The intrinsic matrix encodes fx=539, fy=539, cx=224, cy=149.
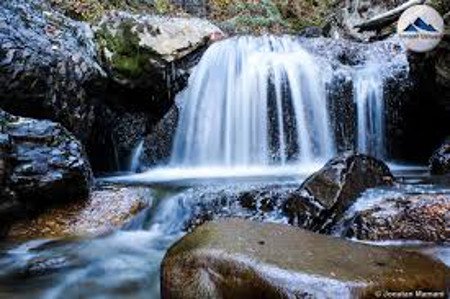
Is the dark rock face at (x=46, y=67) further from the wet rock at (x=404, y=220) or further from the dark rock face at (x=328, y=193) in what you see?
the wet rock at (x=404, y=220)

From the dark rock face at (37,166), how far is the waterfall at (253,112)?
376 centimetres

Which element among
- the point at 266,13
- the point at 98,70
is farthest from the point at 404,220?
the point at 266,13

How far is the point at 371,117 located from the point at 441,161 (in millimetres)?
1966

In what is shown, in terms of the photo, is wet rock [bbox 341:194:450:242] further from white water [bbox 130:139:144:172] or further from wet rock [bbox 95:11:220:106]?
wet rock [bbox 95:11:220:106]

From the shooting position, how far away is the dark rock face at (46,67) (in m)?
7.37

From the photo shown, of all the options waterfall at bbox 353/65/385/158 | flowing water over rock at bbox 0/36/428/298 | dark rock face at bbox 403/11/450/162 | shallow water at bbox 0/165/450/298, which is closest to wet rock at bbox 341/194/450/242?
shallow water at bbox 0/165/450/298

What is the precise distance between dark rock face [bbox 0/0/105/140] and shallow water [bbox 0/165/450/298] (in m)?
2.16

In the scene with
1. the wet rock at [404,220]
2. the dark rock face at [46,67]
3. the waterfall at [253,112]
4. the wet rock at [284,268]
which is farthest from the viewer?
the waterfall at [253,112]

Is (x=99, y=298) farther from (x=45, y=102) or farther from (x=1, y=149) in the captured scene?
(x=45, y=102)

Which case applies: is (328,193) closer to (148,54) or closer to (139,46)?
(148,54)

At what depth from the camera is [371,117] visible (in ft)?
32.8

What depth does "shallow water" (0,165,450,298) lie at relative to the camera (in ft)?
14.5

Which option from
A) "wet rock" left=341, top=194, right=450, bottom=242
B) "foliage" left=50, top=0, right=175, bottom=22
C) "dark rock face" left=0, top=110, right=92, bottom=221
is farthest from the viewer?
"foliage" left=50, top=0, right=175, bottom=22

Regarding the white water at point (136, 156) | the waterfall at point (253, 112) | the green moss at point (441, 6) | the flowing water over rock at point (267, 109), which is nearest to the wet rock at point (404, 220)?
the flowing water over rock at point (267, 109)
